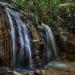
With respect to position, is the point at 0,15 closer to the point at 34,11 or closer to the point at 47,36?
the point at 47,36

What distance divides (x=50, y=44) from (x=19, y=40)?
7.38ft

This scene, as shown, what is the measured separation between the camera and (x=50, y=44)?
34.0 ft

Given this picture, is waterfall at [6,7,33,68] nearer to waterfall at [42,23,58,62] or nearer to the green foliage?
waterfall at [42,23,58,62]

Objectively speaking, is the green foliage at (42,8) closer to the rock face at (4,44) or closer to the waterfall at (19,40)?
the waterfall at (19,40)

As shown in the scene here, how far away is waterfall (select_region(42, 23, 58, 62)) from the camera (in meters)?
9.98

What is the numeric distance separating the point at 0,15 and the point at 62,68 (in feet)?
8.52

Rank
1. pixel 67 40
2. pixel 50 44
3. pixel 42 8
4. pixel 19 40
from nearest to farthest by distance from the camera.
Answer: pixel 19 40
pixel 50 44
pixel 67 40
pixel 42 8

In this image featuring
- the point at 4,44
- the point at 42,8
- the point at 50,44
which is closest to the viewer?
the point at 4,44

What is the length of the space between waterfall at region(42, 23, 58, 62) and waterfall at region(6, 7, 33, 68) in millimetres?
1418

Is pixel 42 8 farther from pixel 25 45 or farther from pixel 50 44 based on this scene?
pixel 25 45

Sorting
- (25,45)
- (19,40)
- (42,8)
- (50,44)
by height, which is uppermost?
(42,8)

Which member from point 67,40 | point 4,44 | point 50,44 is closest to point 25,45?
point 4,44

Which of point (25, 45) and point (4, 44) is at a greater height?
point (4, 44)

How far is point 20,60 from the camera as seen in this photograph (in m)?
8.00
